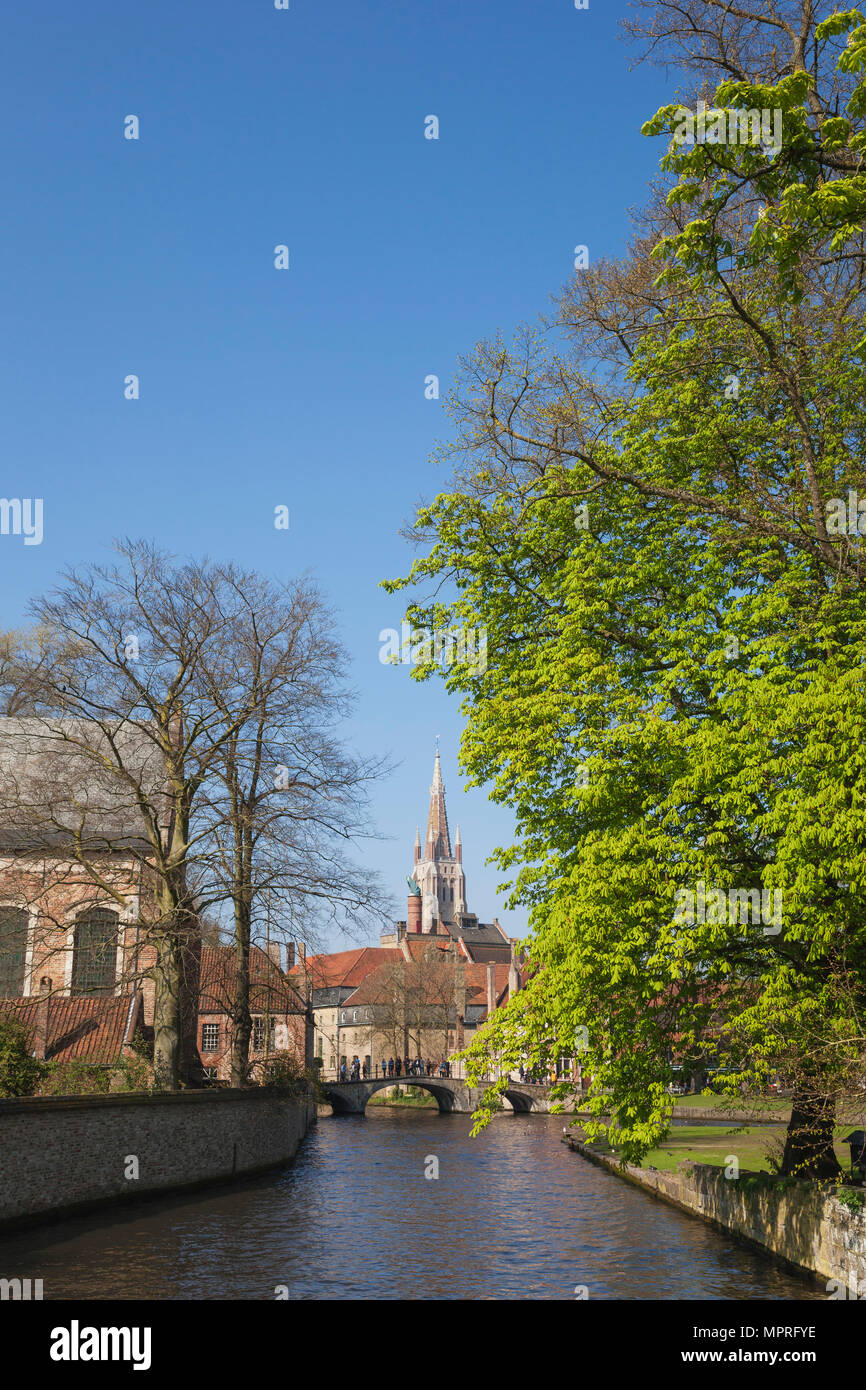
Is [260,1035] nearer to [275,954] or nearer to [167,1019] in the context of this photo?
[275,954]

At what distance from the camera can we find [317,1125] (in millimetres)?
57312

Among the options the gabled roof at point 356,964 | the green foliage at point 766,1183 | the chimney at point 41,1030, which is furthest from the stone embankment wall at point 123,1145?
the gabled roof at point 356,964

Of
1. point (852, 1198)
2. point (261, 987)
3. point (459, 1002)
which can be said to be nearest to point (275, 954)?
point (261, 987)

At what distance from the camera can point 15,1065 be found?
2359cm

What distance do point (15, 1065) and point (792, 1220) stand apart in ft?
51.7

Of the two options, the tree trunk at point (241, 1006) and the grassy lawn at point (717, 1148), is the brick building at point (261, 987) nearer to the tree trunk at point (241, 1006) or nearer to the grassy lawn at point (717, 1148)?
the tree trunk at point (241, 1006)

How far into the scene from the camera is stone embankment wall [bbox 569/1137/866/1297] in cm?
1394

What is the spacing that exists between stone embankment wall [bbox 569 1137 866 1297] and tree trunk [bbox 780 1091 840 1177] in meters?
0.41

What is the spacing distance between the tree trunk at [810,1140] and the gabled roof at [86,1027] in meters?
22.0

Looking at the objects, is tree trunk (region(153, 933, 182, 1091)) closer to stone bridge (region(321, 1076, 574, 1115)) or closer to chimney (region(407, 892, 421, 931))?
stone bridge (region(321, 1076, 574, 1115))
